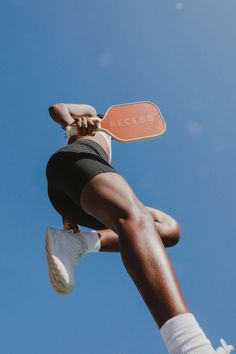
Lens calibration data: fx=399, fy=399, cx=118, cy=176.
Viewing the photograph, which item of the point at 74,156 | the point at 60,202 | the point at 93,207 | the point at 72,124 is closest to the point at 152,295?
the point at 93,207

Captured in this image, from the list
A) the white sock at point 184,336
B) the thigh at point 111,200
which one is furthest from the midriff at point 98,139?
the white sock at point 184,336

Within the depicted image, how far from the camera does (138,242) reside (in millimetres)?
1927

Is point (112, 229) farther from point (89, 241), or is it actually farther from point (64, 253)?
point (89, 241)

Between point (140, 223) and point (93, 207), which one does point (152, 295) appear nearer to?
point (140, 223)

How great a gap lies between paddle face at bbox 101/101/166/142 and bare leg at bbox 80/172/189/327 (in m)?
1.12

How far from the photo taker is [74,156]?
269cm

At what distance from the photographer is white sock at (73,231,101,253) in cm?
321

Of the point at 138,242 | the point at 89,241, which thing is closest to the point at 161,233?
the point at 89,241

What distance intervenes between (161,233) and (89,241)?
0.61m

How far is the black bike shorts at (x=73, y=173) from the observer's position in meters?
2.52

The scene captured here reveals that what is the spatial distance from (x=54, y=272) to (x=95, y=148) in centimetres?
101

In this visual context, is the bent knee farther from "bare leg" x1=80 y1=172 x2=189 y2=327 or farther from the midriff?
the midriff

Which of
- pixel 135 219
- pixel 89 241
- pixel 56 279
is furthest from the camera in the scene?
pixel 89 241

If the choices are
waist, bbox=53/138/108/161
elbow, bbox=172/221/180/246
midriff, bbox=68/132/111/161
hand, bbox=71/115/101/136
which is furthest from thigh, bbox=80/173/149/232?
elbow, bbox=172/221/180/246
